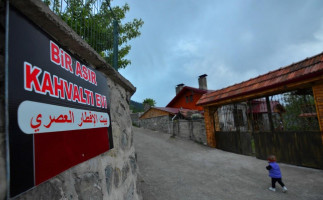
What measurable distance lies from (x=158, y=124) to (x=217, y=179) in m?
12.1

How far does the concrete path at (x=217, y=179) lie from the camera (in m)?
4.28

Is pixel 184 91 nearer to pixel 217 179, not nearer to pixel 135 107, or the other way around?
pixel 135 107

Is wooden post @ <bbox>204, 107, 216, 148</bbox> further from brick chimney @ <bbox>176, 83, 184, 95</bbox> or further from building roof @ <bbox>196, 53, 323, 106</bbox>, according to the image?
brick chimney @ <bbox>176, 83, 184, 95</bbox>

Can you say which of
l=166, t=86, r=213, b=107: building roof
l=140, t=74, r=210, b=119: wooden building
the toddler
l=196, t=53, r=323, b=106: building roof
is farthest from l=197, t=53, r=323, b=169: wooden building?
l=166, t=86, r=213, b=107: building roof

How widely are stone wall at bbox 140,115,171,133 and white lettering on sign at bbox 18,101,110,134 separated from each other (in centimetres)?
1429

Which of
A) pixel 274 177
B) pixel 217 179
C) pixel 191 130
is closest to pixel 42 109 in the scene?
pixel 274 177

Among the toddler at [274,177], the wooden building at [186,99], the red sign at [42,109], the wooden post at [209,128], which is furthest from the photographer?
the wooden building at [186,99]

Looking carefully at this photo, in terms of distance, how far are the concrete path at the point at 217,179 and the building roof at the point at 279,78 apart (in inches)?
113

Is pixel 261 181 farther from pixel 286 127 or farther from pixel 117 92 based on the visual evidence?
pixel 117 92

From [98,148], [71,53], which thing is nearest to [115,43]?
[71,53]

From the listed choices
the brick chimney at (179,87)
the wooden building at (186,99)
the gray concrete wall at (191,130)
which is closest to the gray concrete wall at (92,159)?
the gray concrete wall at (191,130)

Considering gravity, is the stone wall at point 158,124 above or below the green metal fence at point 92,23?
below

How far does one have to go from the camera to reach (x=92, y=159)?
5.84ft

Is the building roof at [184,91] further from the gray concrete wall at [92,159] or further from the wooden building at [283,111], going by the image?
the gray concrete wall at [92,159]
